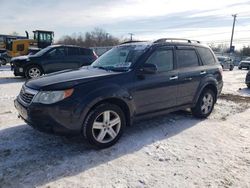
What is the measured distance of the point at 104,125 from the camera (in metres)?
4.34

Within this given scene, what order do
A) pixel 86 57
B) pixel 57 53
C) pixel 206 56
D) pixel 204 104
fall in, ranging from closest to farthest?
pixel 204 104 < pixel 206 56 < pixel 57 53 < pixel 86 57

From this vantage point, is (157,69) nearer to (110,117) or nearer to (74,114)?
(110,117)

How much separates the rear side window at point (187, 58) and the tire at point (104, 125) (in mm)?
1968

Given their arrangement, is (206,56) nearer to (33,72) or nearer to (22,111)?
(22,111)

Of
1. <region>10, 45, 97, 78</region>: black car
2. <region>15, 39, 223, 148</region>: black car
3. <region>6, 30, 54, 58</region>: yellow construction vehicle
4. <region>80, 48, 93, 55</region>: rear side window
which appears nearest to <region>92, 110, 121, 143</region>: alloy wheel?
<region>15, 39, 223, 148</region>: black car

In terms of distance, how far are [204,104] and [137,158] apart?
9.47 feet

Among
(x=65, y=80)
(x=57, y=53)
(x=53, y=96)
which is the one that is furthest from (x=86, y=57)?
(x=53, y=96)

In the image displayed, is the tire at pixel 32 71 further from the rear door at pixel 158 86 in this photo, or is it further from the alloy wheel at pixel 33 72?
the rear door at pixel 158 86

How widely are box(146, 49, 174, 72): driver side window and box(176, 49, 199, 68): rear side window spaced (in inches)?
9.8

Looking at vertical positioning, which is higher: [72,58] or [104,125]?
[72,58]

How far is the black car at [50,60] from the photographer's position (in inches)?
495

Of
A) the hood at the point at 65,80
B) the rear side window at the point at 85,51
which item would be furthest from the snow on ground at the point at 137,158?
the rear side window at the point at 85,51

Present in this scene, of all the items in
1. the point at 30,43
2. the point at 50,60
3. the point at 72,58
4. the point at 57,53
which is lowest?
the point at 50,60

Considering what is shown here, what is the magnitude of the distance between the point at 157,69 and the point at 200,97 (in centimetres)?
165
